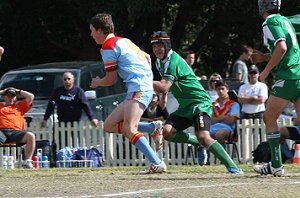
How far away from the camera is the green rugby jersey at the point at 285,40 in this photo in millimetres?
12859

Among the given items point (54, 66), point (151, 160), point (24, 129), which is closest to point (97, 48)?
point (54, 66)

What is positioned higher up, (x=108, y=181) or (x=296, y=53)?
(x=296, y=53)

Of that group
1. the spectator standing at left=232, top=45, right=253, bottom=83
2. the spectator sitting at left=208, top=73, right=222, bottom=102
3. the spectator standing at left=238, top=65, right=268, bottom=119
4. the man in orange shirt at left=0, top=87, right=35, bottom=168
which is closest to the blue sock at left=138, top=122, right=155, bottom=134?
the man in orange shirt at left=0, top=87, right=35, bottom=168

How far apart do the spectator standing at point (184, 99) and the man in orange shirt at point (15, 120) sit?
5880mm

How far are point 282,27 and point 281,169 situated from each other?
1.67m

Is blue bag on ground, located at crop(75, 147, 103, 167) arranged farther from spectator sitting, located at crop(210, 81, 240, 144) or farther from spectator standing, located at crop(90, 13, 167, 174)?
spectator standing, located at crop(90, 13, 167, 174)

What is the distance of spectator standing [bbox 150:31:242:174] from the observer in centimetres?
1393

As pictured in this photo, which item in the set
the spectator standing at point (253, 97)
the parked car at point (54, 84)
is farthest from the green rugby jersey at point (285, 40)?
the parked car at point (54, 84)

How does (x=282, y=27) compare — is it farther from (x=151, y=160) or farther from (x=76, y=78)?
(x=76, y=78)

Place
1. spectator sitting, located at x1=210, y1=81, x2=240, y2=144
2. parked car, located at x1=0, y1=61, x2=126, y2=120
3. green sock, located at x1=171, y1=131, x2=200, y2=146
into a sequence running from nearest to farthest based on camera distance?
1. green sock, located at x1=171, y1=131, x2=200, y2=146
2. spectator sitting, located at x1=210, y1=81, x2=240, y2=144
3. parked car, located at x1=0, y1=61, x2=126, y2=120

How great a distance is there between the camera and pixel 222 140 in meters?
20.2

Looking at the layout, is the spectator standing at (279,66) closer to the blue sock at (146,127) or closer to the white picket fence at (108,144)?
the blue sock at (146,127)

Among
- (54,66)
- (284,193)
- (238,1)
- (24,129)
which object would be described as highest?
(238,1)

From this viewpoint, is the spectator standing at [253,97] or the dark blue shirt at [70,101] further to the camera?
the spectator standing at [253,97]
